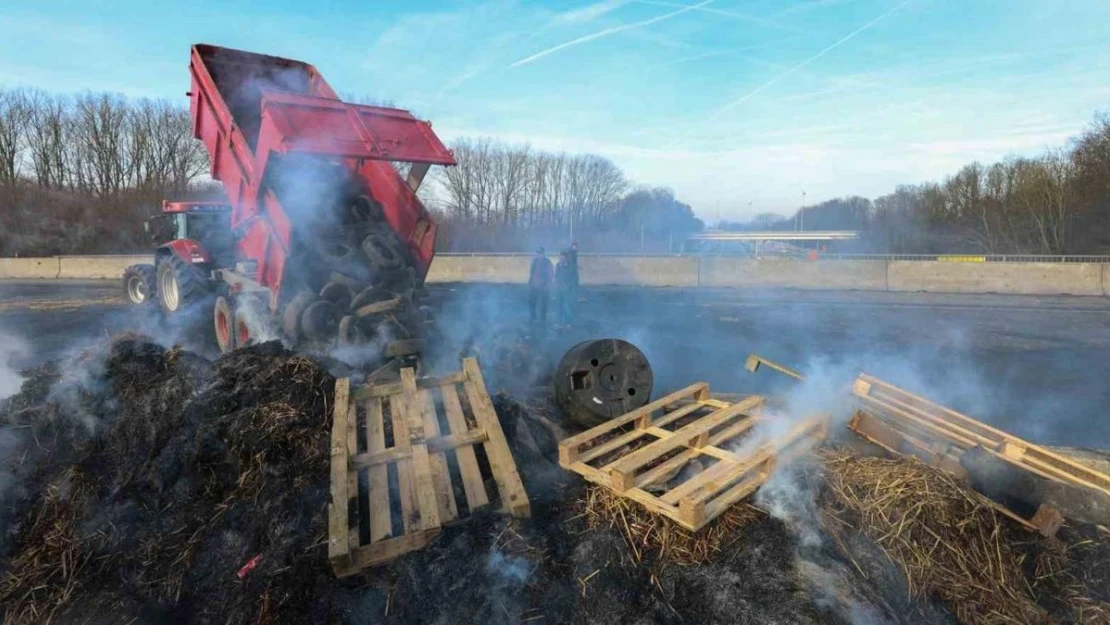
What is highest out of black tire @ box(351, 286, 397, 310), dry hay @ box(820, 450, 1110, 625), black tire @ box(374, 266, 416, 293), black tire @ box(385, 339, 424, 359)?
black tire @ box(374, 266, 416, 293)

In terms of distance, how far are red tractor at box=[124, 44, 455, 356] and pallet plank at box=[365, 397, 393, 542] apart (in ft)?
4.22

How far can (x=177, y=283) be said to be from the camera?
848cm

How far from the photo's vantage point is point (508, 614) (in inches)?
107

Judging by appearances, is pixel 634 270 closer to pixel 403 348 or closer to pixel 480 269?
pixel 480 269

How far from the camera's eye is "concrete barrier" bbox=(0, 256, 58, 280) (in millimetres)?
22125

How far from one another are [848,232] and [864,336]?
1953 centimetres

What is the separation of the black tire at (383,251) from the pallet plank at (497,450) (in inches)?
89.3

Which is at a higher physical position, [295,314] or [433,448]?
[295,314]

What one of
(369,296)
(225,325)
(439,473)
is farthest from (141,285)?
(439,473)

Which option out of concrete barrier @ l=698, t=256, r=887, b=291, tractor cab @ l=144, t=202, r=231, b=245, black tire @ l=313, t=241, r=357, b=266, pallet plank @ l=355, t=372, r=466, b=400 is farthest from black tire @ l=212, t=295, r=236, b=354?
concrete barrier @ l=698, t=256, r=887, b=291

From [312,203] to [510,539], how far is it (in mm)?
4559

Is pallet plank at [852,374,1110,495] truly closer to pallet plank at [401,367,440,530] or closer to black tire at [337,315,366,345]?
pallet plank at [401,367,440,530]

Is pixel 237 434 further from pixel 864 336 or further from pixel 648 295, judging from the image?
pixel 648 295

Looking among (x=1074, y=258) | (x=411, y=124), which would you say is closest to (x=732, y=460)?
(x=411, y=124)
